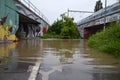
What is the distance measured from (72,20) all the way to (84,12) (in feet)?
48.3

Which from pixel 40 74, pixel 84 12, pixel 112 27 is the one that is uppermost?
pixel 84 12

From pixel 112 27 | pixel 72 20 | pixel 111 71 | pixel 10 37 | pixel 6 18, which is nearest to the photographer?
pixel 111 71

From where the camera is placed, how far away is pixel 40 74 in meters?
8.98

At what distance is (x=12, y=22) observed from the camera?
34.9 meters

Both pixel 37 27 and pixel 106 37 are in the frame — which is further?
pixel 37 27

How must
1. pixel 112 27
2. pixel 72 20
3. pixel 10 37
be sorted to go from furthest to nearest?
pixel 72 20, pixel 10 37, pixel 112 27

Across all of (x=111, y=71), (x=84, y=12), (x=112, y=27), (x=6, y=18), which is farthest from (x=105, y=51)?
(x=84, y=12)

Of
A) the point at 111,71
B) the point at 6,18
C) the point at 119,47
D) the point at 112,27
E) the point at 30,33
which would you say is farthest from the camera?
the point at 30,33

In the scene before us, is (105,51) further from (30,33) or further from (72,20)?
(72,20)

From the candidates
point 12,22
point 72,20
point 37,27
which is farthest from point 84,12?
point 12,22

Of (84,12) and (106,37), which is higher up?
(84,12)

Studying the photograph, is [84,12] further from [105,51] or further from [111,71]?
[111,71]

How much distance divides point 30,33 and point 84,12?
25.4 m

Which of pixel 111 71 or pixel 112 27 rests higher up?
pixel 112 27
